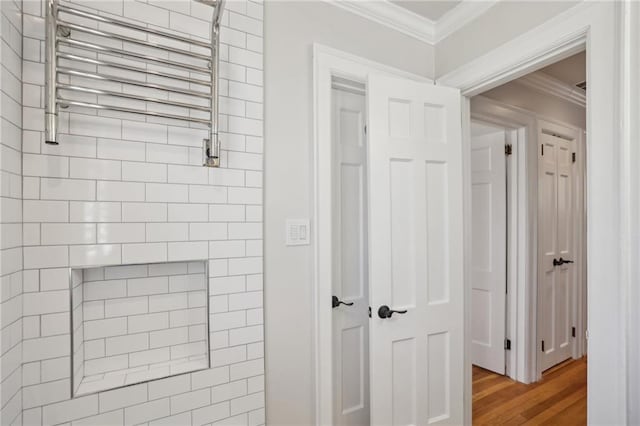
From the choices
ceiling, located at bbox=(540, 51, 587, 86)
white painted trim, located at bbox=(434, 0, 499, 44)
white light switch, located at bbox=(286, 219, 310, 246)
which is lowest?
white light switch, located at bbox=(286, 219, 310, 246)

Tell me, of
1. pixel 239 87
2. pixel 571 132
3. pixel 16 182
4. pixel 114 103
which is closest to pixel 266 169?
pixel 239 87

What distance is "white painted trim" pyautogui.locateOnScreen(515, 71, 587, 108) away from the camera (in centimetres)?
268

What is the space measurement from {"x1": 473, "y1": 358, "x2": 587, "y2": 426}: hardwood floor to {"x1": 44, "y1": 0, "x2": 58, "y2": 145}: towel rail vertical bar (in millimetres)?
2776

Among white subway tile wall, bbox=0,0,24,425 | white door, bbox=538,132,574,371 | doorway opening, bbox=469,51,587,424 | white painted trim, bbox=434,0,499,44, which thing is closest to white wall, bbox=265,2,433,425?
white painted trim, bbox=434,0,499,44

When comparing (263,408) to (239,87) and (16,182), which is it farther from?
(239,87)

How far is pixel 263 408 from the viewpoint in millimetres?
1494

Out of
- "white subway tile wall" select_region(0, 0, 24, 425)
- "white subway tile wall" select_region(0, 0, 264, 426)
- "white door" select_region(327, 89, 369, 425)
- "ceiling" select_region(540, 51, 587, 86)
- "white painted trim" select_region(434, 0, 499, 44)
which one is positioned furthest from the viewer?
"ceiling" select_region(540, 51, 587, 86)

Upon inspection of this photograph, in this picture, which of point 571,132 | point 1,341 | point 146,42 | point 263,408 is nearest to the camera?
point 1,341

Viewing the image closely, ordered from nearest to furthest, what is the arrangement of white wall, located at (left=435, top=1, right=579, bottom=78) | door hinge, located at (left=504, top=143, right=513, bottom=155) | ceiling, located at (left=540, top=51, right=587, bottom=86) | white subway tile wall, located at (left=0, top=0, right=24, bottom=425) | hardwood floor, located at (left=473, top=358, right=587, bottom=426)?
white subway tile wall, located at (left=0, top=0, right=24, bottom=425), white wall, located at (left=435, top=1, right=579, bottom=78), hardwood floor, located at (left=473, top=358, right=587, bottom=426), ceiling, located at (left=540, top=51, right=587, bottom=86), door hinge, located at (left=504, top=143, right=513, bottom=155)

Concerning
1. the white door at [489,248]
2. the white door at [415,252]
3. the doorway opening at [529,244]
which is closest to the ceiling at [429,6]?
the white door at [415,252]

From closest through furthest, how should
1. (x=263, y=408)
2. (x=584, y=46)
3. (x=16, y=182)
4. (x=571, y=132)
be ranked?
(x=16, y=182)
(x=584, y=46)
(x=263, y=408)
(x=571, y=132)

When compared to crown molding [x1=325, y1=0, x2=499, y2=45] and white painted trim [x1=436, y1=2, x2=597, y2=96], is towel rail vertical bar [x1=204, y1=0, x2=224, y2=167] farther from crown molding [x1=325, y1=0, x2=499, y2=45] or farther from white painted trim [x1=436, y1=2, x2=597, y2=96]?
white painted trim [x1=436, y1=2, x2=597, y2=96]

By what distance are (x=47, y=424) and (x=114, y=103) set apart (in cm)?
113

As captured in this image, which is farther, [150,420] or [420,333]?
[420,333]
